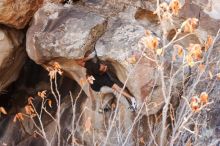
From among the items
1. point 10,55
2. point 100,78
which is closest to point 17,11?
point 10,55

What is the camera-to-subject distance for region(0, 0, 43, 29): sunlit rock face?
2554 millimetres

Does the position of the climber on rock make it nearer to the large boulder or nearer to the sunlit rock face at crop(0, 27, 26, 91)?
the large boulder

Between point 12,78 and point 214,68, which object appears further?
point 12,78

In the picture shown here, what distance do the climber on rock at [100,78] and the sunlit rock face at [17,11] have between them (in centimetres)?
44

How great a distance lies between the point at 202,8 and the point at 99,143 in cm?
108

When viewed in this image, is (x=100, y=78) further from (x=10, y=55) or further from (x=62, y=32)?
(x=10, y=55)

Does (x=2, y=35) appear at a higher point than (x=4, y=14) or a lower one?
lower

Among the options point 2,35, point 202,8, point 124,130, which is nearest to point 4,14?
point 2,35

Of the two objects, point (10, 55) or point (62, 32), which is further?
point (10, 55)

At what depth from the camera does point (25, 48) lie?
2.90 metres

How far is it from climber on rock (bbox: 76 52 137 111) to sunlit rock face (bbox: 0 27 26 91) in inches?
19.2

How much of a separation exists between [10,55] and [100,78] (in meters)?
0.62

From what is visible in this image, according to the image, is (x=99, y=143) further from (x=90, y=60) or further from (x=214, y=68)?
(x=214, y=68)

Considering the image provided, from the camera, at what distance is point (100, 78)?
2.63 metres
